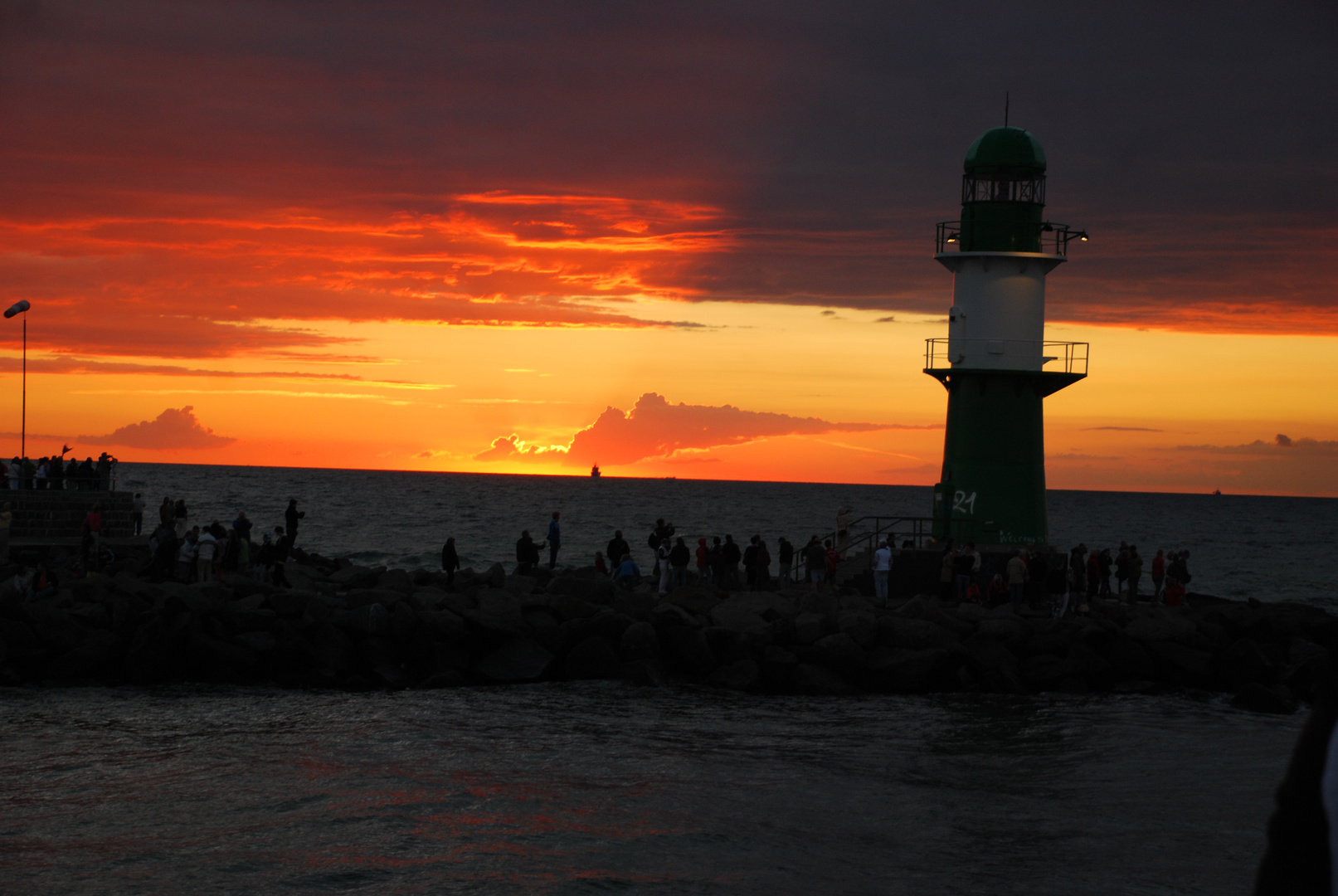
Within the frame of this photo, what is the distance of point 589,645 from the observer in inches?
804

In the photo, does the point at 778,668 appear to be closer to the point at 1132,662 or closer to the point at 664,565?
the point at 1132,662

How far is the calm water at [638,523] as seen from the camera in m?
55.1

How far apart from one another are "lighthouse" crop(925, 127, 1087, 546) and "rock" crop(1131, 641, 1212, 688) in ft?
18.3

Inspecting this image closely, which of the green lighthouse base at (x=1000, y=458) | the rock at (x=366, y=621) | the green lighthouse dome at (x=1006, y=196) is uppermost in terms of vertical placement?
the green lighthouse dome at (x=1006, y=196)

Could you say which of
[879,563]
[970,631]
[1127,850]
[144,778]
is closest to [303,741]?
[144,778]

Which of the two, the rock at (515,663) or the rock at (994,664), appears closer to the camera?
the rock at (515,663)

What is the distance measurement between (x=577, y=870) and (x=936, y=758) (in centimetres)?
628

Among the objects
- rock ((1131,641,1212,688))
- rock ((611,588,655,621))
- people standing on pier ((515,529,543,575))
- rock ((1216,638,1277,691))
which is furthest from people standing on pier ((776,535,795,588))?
rock ((1216,638,1277,691))

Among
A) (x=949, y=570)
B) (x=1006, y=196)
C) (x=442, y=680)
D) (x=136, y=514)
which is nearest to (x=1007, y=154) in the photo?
(x=1006, y=196)

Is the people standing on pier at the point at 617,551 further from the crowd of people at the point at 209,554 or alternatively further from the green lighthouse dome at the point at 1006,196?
the green lighthouse dome at the point at 1006,196

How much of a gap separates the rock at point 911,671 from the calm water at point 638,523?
27.1 m

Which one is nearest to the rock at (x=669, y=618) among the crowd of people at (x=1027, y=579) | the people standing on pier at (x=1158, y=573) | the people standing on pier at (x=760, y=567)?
the people standing on pier at (x=760, y=567)

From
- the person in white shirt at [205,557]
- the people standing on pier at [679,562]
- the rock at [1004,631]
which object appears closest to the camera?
the rock at [1004,631]

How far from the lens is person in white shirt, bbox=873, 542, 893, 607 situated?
2572 cm
